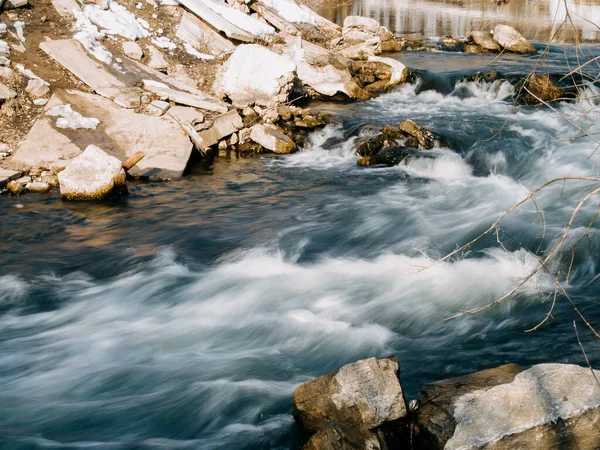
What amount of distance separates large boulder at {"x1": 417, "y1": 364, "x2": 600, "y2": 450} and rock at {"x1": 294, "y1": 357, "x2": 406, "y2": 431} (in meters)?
0.23

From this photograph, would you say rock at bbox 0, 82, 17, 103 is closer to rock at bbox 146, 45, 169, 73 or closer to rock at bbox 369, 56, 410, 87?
rock at bbox 146, 45, 169, 73

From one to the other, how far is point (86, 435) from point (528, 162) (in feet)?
28.0

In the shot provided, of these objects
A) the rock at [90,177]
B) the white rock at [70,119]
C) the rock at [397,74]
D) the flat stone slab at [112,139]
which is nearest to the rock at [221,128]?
the flat stone slab at [112,139]

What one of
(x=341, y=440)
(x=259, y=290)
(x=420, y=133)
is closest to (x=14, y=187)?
(x=259, y=290)

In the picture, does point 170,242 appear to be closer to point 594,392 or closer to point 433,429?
point 433,429

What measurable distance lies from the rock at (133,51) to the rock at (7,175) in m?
4.46

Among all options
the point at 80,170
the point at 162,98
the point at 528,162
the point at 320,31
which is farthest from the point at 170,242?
the point at 320,31

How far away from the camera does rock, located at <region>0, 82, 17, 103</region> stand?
9977 millimetres

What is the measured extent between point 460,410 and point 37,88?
9.66 meters

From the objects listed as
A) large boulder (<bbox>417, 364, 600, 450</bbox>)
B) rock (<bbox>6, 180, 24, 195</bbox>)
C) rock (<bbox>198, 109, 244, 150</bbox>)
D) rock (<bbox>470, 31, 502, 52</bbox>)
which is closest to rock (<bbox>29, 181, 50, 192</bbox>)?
rock (<bbox>6, 180, 24, 195</bbox>)

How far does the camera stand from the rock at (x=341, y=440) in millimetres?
3242

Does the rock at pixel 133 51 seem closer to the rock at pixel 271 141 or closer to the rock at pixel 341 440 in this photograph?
the rock at pixel 271 141

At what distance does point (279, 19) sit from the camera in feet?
53.7

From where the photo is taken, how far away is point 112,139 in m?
9.91
